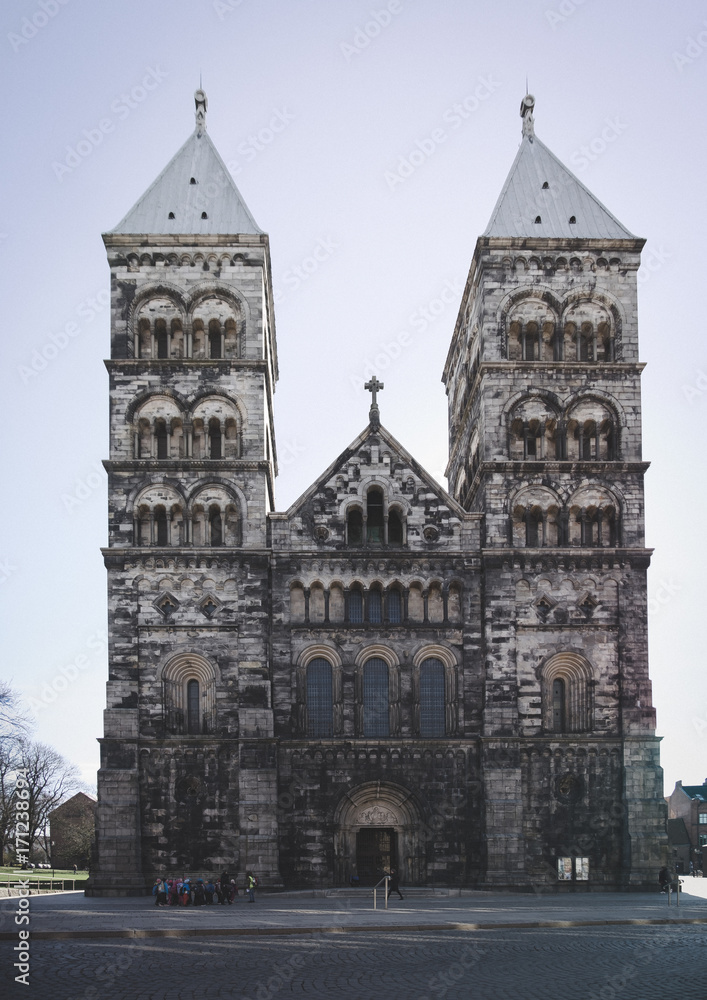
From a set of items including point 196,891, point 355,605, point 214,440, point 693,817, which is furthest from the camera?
point 693,817

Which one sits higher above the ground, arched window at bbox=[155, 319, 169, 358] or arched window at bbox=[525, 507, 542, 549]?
arched window at bbox=[155, 319, 169, 358]

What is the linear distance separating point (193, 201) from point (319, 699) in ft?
72.6

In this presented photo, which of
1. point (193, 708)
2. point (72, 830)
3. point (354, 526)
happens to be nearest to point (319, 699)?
point (193, 708)

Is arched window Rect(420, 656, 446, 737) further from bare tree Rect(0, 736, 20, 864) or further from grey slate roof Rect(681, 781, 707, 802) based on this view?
grey slate roof Rect(681, 781, 707, 802)

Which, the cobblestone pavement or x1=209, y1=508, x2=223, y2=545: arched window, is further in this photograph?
x1=209, y1=508, x2=223, y2=545: arched window

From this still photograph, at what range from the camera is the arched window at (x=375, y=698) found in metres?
46.5

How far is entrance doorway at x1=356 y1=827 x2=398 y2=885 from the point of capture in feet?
150

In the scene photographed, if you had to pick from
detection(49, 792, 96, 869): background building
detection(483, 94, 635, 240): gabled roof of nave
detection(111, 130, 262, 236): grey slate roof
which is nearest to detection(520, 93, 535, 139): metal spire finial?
detection(483, 94, 635, 240): gabled roof of nave

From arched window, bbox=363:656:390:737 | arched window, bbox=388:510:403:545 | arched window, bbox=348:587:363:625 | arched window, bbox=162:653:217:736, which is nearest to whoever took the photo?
arched window, bbox=162:653:217:736

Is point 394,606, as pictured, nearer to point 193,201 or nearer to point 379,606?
point 379,606

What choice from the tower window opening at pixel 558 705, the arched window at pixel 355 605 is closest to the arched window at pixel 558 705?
the tower window opening at pixel 558 705

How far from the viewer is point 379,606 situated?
155 feet

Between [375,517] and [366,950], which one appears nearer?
[366,950]

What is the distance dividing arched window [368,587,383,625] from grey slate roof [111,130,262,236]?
1620cm
